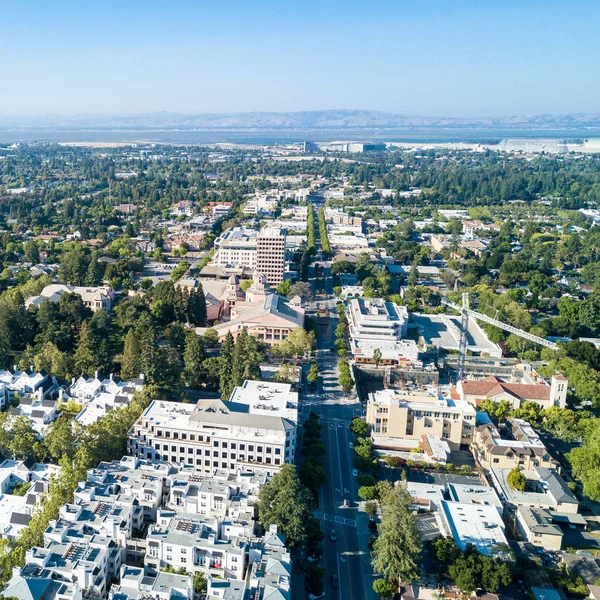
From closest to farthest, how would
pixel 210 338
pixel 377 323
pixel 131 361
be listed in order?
pixel 131 361, pixel 210 338, pixel 377 323

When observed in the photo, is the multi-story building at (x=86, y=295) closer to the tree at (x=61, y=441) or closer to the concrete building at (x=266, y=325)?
the concrete building at (x=266, y=325)

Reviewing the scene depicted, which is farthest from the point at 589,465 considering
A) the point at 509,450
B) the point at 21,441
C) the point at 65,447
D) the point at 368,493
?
the point at 21,441

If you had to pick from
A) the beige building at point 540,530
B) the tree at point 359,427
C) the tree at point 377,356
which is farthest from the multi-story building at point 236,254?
the beige building at point 540,530

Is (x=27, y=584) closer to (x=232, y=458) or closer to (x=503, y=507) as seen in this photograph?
(x=232, y=458)

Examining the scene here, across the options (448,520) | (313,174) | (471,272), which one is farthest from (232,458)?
(313,174)

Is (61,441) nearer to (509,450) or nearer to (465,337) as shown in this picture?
(509,450)
